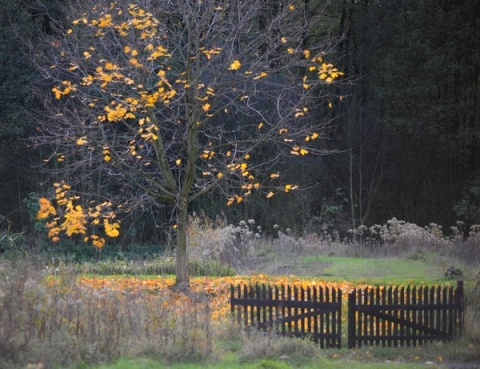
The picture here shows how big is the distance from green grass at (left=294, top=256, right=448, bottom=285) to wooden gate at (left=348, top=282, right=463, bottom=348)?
11.4ft

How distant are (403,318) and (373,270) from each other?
6015 millimetres

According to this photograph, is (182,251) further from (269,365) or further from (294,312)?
(269,365)

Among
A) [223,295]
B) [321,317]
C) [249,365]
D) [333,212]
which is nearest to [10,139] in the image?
[333,212]

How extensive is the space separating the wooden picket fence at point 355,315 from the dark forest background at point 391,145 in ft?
54.0

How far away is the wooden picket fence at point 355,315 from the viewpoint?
11.7m

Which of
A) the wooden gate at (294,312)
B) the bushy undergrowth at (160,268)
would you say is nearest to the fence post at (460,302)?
the wooden gate at (294,312)

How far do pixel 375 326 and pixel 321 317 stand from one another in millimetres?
1107

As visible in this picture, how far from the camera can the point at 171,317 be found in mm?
9820

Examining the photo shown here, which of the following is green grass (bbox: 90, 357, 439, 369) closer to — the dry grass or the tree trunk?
the dry grass

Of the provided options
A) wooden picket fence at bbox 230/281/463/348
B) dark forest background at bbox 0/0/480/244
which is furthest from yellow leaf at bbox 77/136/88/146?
dark forest background at bbox 0/0/480/244

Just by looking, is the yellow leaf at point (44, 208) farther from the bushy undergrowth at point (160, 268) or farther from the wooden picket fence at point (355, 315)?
the bushy undergrowth at point (160, 268)

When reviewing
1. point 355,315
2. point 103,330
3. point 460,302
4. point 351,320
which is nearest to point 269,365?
point 103,330

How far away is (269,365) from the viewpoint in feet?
29.4

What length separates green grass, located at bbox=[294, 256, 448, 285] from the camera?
1642 cm
